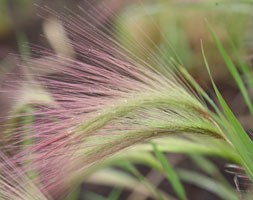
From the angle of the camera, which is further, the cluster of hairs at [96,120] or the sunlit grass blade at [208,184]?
the sunlit grass blade at [208,184]

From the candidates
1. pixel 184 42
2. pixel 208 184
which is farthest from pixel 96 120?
pixel 184 42

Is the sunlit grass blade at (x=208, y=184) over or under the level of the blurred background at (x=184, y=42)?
under

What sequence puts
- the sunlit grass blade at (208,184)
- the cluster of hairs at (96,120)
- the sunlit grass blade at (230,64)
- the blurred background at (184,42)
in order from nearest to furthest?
the cluster of hairs at (96,120) → the sunlit grass blade at (230,64) → the sunlit grass blade at (208,184) → the blurred background at (184,42)

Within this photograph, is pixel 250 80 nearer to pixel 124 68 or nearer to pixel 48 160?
pixel 124 68

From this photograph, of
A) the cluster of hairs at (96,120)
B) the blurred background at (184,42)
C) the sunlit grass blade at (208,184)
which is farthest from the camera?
the blurred background at (184,42)

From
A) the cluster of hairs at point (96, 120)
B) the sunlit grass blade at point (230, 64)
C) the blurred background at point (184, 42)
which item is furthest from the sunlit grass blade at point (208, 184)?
the cluster of hairs at point (96, 120)

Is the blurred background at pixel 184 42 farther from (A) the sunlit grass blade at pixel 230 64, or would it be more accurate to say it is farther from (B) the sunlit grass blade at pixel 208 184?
(A) the sunlit grass blade at pixel 230 64

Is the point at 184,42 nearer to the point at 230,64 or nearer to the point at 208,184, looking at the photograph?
the point at 208,184

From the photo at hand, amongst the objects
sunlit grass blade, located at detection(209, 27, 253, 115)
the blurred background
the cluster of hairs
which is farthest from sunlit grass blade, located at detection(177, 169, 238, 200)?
the cluster of hairs

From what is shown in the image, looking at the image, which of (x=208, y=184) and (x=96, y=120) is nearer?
(x=96, y=120)

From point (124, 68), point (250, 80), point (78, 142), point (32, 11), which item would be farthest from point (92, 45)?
point (32, 11)

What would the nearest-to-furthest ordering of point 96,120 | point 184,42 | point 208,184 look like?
1. point 96,120
2. point 208,184
3. point 184,42

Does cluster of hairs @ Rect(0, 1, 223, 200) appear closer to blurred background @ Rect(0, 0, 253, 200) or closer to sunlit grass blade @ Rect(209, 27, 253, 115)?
sunlit grass blade @ Rect(209, 27, 253, 115)
